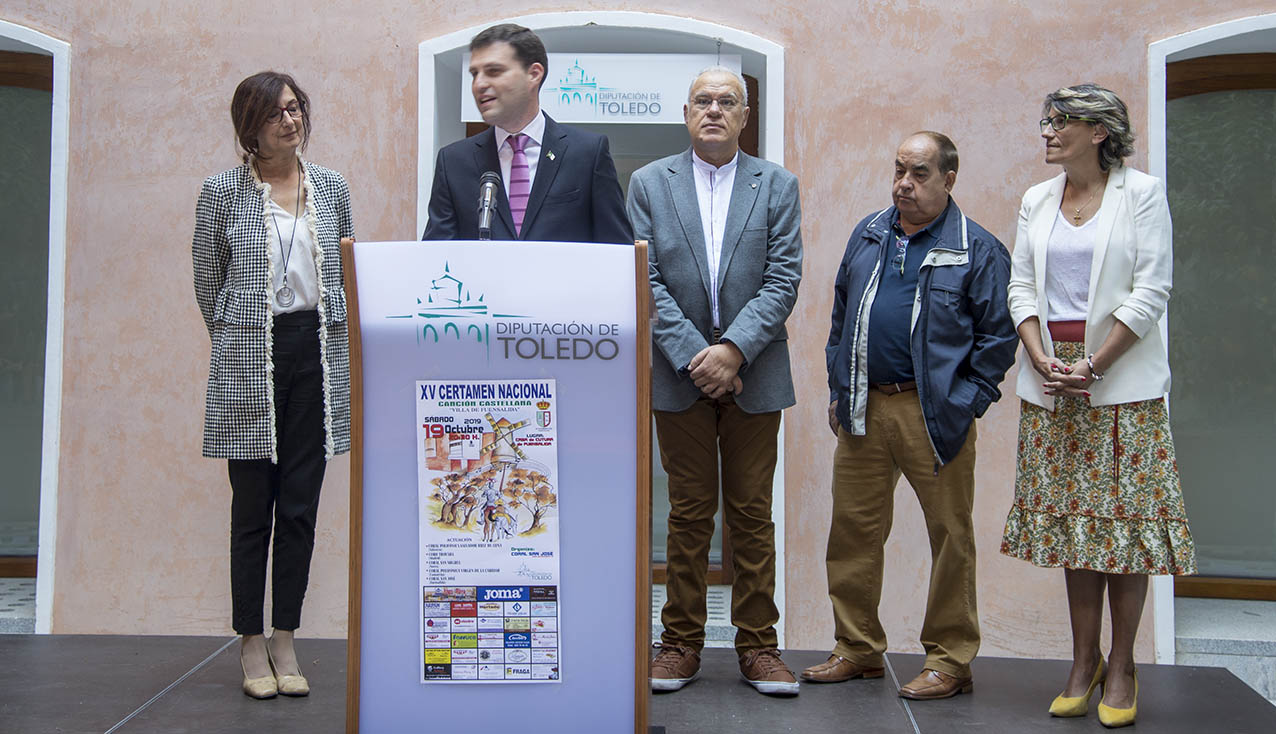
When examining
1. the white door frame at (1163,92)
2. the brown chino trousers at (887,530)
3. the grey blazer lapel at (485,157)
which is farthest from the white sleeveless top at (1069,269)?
the white door frame at (1163,92)

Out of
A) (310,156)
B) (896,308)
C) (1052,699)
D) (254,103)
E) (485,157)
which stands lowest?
(1052,699)

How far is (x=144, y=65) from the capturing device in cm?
573

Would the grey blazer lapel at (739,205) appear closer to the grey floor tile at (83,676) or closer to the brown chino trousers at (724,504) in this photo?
the brown chino trousers at (724,504)

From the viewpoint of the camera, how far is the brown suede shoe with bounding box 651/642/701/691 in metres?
3.79

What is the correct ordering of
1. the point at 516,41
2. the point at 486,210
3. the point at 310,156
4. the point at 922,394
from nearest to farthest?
the point at 486,210
the point at 516,41
the point at 922,394
the point at 310,156

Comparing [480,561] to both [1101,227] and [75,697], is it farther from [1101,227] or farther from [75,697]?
[1101,227]

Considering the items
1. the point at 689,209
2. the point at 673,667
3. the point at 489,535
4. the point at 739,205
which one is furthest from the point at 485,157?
the point at 673,667

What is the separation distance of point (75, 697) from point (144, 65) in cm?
319

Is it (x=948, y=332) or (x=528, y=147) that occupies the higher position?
(x=528, y=147)

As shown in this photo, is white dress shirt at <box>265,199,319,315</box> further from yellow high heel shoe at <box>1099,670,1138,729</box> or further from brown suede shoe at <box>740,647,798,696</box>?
yellow high heel shoe at <box>1099,670,1138,729</box>

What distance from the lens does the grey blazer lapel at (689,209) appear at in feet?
12.6

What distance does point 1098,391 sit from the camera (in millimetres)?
3643

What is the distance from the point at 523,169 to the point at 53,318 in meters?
3.24

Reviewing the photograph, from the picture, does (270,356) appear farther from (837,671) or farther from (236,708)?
(837,671)
